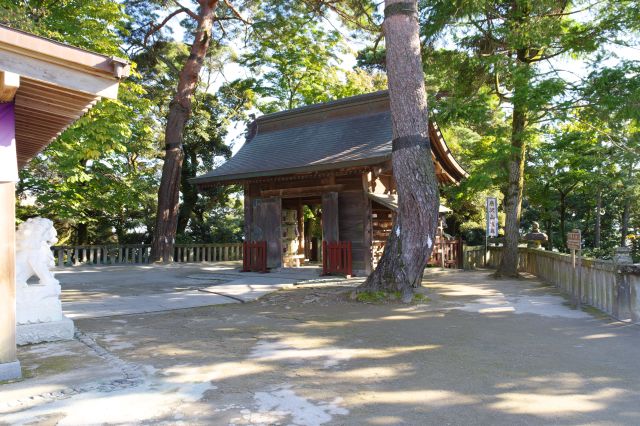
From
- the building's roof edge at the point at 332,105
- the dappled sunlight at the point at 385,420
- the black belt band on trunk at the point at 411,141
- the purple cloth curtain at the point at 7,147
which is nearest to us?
the dappled sunlight at the point at 385,420

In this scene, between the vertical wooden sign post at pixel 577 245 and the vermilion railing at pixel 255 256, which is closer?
the vertical wooden sign post at pixel 577 245

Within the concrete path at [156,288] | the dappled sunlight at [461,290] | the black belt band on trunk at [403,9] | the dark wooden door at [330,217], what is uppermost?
the black belt band on trunk at [403,9]

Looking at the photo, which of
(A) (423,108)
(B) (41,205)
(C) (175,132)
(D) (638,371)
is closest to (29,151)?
(A) (423,108)

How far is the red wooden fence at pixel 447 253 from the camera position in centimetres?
1680

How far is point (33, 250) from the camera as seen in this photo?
5.74 metres

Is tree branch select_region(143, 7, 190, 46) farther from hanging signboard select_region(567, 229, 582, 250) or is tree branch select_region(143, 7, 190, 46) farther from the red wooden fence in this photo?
hanging signboard select_region(567, 229, 582, 250)

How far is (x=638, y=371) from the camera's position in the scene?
4.65 meters

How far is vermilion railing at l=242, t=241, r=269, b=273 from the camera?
14891mm

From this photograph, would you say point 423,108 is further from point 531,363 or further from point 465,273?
point 465,273

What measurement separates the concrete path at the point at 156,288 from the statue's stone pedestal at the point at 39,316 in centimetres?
158

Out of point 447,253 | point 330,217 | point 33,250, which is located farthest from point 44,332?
point 447,253

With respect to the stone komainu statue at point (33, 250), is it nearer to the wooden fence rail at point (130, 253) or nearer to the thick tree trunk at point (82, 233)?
the wooden fence rail at point (130, 253)

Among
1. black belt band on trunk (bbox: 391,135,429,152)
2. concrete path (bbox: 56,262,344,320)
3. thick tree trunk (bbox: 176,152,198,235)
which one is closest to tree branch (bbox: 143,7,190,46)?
thick tree trunk (bbox: 176,152,198,235)

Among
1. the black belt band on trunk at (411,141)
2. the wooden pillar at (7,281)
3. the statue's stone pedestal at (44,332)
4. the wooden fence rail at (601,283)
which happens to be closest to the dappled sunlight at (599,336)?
the wooden fence rail at (601,283)
